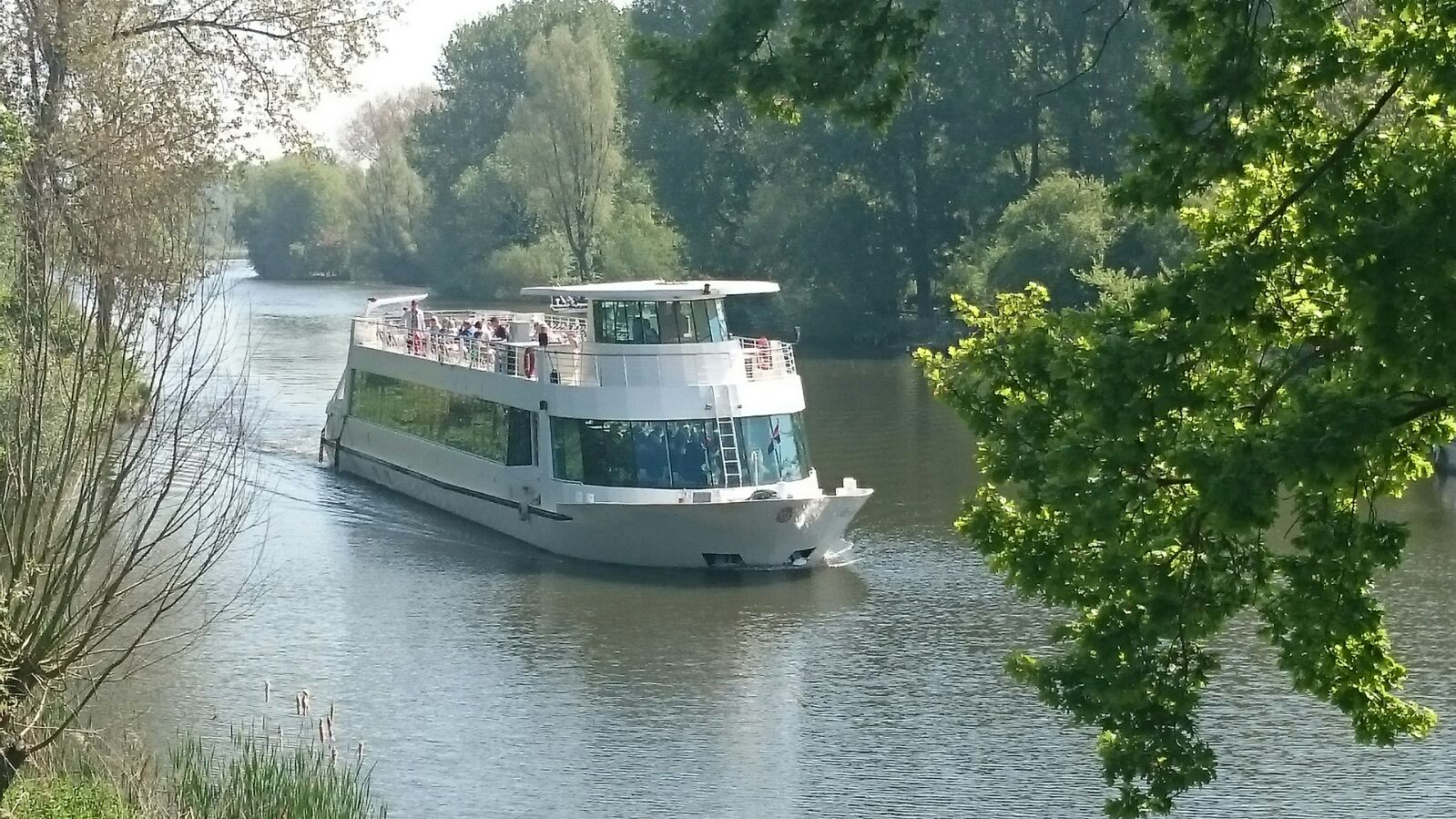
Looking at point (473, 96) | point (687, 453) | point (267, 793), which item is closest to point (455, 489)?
point (687, 453)

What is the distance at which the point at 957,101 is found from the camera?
6131 cm

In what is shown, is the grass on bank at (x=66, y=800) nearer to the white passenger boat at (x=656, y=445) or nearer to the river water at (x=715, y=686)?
the river water at (x=715, y=686)

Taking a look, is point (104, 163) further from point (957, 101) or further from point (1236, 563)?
point (957, 101)

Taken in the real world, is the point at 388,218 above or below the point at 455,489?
above

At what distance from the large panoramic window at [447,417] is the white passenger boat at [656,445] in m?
0.05

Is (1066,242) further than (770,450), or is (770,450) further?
(1066,242)

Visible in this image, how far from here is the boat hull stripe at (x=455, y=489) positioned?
27817mm

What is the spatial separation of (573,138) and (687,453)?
50.7 metres

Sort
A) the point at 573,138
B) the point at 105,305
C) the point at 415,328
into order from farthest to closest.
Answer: the point at 573,138 → the point at 415,328 → the point at 105,305

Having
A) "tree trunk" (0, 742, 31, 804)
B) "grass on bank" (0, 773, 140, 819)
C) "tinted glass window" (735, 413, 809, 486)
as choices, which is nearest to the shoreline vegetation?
"grass on bank" (0, 773, 140, 819)

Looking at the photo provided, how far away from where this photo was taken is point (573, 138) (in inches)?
2972

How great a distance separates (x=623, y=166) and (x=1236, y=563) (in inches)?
2623

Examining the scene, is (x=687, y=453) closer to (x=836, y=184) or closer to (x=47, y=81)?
(x=47, y=81)

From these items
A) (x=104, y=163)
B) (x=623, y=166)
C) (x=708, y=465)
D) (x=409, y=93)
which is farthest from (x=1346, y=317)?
(x=409, y=93)
